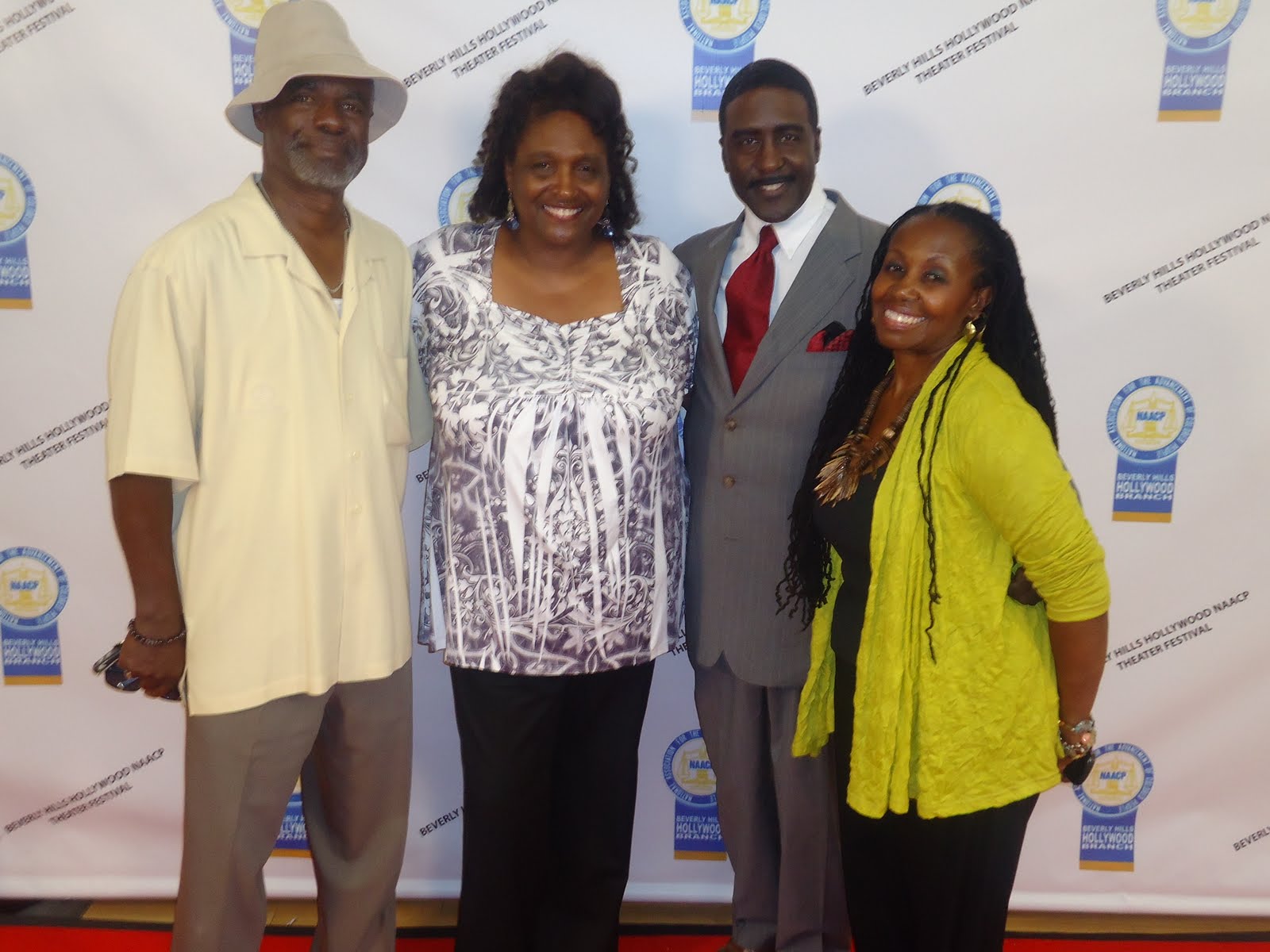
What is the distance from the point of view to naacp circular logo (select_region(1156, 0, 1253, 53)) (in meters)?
2.22

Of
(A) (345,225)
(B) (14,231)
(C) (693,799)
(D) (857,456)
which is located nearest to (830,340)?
(D) (857,456)

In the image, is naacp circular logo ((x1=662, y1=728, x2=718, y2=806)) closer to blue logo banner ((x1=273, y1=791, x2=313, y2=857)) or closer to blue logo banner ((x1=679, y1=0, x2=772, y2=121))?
blue logo banner ((x1=273, y1=791, x2=313, y2=857))

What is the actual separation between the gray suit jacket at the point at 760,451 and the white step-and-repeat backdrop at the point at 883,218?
1.94 feet

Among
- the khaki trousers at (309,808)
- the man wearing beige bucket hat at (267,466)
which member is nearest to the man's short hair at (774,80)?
the man wearing beige bucket hat at (267,466)

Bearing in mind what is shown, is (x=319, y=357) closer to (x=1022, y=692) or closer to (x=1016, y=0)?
(x=1022, y=692)

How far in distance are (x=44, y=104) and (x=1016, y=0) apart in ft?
7.55

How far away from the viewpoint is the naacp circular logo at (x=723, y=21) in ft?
7.37

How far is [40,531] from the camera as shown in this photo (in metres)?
2.41

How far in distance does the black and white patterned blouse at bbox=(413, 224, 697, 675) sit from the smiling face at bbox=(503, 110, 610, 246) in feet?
0.38

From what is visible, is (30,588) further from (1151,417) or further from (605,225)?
(1151,417)

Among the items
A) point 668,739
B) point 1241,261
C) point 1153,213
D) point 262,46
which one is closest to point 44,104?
point 262,46

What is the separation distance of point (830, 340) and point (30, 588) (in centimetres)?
211

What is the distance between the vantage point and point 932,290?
1.49m

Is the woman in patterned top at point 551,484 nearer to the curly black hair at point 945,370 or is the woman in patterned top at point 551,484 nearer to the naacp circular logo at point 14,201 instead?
the curly black hair at point 945,370
